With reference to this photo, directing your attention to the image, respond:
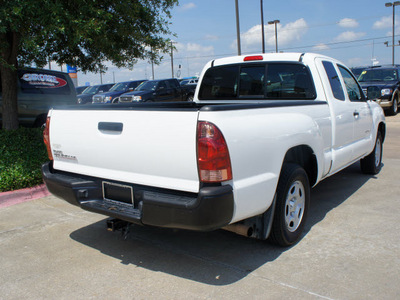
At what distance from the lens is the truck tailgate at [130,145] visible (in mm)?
2721

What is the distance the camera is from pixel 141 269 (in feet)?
10.8

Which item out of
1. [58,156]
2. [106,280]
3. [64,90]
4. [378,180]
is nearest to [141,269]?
[106,280]

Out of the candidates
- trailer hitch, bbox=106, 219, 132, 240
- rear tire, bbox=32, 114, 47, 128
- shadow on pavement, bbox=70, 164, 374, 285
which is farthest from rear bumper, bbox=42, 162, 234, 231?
rear tire, bbox=32, 114, 47, 128

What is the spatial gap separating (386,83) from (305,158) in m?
12.8

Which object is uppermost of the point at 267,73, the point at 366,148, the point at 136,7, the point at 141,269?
the point at 136,7

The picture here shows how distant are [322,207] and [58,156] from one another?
10.7 feet

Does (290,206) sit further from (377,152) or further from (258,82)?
(377,152)

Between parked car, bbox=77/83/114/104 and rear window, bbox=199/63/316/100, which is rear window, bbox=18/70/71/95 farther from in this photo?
parked car, bbox=77/83/114/104

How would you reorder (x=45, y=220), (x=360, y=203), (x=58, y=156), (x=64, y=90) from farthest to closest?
(x=64, y=90) < (x=360, y=203) < (x=45, y=220) < (x=58, y=156)

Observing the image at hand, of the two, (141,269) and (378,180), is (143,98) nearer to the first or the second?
(378,180)

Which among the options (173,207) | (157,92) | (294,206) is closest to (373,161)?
(294,206)

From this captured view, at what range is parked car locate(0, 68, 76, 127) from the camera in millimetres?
9539

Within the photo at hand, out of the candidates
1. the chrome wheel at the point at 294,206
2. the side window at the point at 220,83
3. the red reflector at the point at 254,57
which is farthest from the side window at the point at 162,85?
the chrome wheel at the point at 294,206

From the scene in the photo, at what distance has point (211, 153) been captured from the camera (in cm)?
263
